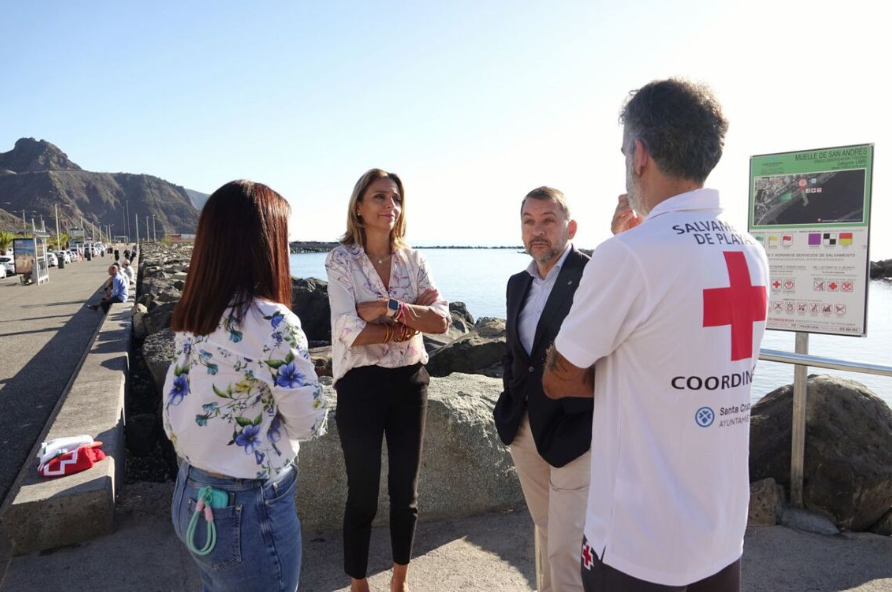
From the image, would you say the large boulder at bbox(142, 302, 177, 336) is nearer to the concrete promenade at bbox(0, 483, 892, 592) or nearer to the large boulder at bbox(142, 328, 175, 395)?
the large boulder at bbox(142, 328, 175, 395)

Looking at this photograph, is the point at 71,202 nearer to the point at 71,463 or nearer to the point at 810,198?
the point at 71,463

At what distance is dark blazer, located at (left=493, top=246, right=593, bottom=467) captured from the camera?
95.9 inches

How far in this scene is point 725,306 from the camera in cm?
142

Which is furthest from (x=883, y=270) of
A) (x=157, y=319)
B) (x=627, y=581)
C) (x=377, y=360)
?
(x=627, y=581)

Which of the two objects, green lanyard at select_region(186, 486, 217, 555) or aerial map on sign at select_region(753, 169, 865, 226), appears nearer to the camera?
green lanyard at select_region(186, 486, 217, 555)

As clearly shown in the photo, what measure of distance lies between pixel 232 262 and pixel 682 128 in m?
1.25

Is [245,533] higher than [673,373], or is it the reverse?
[673,373]

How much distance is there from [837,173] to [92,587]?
4688 mm

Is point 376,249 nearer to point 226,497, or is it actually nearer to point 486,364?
point 226,497

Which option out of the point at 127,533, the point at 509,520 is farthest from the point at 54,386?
the point at 509,520

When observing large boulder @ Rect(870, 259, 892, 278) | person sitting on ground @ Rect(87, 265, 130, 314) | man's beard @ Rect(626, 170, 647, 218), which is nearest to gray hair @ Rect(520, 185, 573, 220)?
man's beard @ Rect(626, 170, 647, 218)

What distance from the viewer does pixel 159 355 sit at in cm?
712

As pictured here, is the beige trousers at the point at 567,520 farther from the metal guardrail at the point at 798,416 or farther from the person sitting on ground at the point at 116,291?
the person sitting on ground at the point at 116,291

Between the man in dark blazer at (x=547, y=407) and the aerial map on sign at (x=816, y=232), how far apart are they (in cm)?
189
